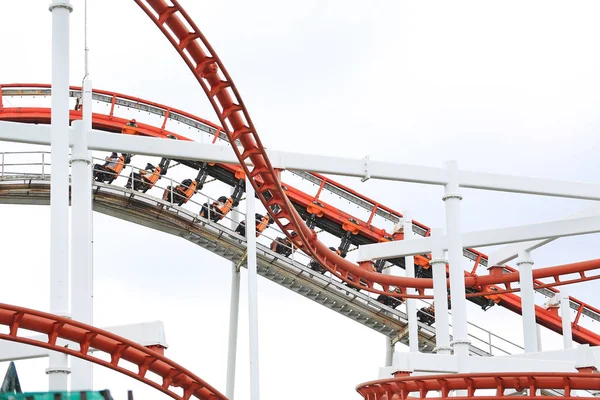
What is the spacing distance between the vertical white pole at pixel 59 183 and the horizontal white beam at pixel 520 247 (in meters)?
6.29

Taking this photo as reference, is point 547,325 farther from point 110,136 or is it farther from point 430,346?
point 110,136

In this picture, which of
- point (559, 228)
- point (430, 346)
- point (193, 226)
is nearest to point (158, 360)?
point (559, 228)

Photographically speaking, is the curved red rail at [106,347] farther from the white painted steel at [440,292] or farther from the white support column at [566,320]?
the white support column at [566,320]

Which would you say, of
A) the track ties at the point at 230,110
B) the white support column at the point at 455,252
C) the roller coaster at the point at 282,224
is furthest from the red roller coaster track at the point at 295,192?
the track ties at the point at 230,110

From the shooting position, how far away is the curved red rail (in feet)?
33.3

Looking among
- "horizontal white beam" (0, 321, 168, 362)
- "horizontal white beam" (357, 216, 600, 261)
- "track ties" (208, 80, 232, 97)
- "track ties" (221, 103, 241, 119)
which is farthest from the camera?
"horizontal white beam" (357, 216, 600, 261)

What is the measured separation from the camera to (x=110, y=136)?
12.3 meters

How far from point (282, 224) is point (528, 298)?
369 cm

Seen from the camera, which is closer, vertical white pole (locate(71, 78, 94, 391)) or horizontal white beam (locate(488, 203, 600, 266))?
vertical white pole (locate(71, 78, 94, 391))

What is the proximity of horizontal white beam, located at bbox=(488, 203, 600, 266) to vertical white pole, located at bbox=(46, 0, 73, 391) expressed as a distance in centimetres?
629

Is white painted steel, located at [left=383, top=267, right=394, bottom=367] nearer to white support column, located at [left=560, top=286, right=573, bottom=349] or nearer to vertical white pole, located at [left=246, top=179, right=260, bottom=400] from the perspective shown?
white support column, located at [left=560, top=286, right=573, bottom=349]

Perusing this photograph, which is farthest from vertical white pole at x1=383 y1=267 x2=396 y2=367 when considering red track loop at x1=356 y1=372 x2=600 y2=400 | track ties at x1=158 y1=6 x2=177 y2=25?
track ties at x1=158 y1=6 x2=177 y2=25

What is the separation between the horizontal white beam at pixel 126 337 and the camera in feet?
35.4

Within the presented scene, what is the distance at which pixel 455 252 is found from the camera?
45.4ft
